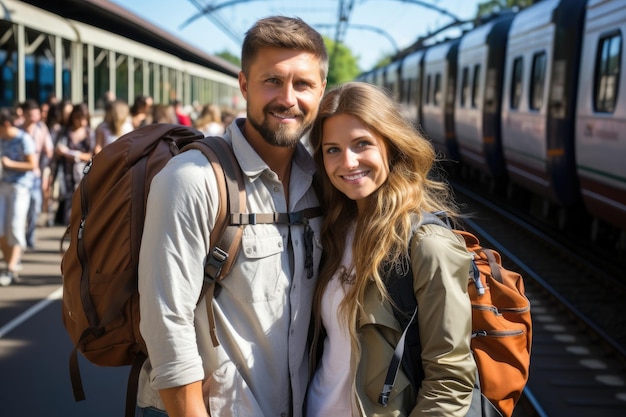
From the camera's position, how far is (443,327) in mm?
2174

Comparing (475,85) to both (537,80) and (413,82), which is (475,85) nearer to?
(537,80)

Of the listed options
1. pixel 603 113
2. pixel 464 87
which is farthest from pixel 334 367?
pixel 464 87

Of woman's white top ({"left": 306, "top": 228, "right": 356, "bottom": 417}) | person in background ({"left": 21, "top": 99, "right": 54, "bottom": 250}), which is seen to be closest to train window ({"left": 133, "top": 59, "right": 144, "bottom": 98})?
person in background ({"left": 21, "top": 99, "right": 54, "bottom": 250})

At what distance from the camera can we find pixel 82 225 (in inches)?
95.7

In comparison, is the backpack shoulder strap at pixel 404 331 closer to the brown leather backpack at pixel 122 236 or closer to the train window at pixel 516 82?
the brown leather backpack at pixel 122 236

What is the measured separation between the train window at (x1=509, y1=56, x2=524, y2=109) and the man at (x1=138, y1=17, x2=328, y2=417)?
1066 cm

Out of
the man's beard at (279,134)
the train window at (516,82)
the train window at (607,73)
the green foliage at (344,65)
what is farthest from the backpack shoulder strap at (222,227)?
the green foliage at (344,65)

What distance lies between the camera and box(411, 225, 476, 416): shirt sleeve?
2.18m

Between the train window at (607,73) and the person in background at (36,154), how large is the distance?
20.1 feet

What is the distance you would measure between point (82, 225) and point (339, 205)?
80 cm

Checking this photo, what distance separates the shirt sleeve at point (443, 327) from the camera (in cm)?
218

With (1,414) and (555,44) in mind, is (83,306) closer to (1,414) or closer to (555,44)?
(1,414)

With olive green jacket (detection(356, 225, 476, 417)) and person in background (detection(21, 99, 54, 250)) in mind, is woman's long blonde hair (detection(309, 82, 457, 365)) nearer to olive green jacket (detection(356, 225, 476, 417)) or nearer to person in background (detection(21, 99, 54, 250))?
olive green jacket (detection(356, 225, 476, 417))

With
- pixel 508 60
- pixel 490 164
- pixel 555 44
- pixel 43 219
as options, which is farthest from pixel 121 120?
pixel 490 164
